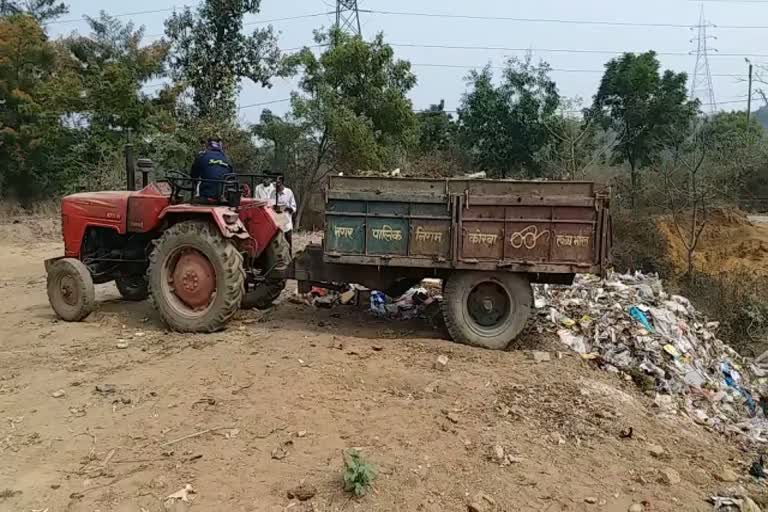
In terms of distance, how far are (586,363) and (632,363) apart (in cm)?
66

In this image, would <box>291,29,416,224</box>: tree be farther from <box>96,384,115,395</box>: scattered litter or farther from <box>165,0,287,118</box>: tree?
<box>96,384,115,395</box>: scattered litter

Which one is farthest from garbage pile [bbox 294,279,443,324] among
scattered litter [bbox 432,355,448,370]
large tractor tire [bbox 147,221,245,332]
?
scattered litter [bbox 432,355,448,370]

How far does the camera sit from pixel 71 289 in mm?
7566

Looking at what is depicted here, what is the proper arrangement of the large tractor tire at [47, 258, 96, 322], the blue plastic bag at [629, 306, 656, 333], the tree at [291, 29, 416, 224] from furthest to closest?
the tree at [291, 29, 416, 224]
the blue plastic bag at [629, 306, 656, 333]
the large tractor tire at [47, 258, 96, 322]

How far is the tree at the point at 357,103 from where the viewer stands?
17.6 m

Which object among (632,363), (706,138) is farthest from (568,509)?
(706,138)

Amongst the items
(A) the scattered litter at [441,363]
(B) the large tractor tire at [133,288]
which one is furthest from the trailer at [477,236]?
(B) the large tractor tire at [133,288]

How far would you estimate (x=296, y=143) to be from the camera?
19859mm

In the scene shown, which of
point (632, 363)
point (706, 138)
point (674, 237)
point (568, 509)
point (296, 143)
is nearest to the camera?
point (568, 509)

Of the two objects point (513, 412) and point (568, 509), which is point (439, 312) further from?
point (568, 509)

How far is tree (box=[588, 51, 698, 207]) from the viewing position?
21891 mm

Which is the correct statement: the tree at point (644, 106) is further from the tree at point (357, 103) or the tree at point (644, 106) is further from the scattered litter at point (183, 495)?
the scattered litter at point (183, 495)

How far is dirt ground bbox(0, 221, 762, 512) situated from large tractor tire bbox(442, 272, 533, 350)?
0.88 feet

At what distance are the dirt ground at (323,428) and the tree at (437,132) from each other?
56.6 ft
